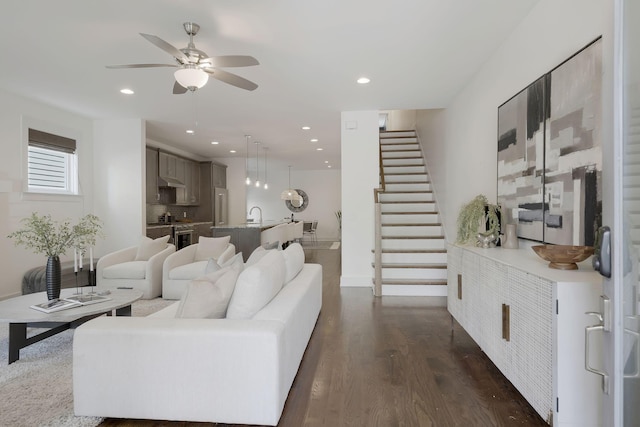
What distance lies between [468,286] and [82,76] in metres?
4.59

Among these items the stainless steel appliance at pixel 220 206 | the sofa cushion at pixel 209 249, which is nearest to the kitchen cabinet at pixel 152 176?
the stainless steel appliance at pixel 220 206

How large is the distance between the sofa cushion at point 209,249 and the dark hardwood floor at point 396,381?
207 cm

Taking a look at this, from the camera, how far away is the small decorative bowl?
1.77 metres

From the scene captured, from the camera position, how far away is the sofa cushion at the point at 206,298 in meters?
1.98

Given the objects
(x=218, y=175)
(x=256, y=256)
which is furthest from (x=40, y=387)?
(x=218, y=175)

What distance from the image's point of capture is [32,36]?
3.12 m

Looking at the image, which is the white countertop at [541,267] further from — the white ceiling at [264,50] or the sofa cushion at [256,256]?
the white ceiling at [264,50]

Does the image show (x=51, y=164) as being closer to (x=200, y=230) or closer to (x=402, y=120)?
(x=200, y=230)

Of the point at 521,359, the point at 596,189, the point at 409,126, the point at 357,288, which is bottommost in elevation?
the point at 357,288

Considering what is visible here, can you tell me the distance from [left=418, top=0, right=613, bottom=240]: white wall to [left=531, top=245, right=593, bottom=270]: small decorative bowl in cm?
87

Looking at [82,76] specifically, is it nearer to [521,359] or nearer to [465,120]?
[465,120]

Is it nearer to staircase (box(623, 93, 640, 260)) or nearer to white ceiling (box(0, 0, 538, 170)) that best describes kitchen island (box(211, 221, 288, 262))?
white ceiling (box(0, 0, 538, 170))

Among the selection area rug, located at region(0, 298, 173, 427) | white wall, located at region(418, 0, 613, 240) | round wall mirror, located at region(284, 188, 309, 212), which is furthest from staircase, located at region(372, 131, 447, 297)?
round wall mirror, located at region(284, 188, 309, 212)

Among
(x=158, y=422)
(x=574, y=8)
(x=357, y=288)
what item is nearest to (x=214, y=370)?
(x=158, y=422)
